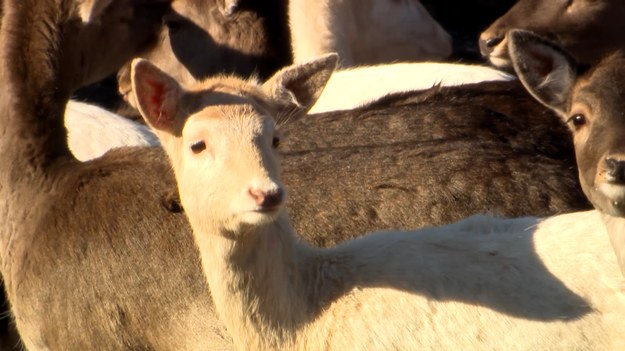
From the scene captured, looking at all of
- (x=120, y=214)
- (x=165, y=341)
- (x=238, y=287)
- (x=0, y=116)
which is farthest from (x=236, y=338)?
(x=0, y=116)

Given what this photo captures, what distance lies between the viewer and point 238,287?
597cm

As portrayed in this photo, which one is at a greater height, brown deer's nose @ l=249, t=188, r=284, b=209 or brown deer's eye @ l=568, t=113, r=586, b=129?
brown deer's nose @ l=249, t=188, r=284, b=209

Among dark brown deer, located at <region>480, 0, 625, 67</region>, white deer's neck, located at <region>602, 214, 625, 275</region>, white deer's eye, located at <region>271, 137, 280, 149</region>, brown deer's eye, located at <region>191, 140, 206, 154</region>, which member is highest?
brown deer's eye, located at <region>191, 140, 206, 154</region>

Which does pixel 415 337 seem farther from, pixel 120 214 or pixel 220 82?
pixel 120 214

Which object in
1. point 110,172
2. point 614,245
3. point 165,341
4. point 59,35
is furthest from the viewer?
point 59,35

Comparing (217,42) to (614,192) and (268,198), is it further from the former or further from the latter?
(614,192)

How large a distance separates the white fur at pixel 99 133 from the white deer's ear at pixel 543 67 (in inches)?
128

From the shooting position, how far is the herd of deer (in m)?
5.83

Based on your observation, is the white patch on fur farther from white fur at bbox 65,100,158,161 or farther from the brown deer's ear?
white fur at bbox 65,100,158,161

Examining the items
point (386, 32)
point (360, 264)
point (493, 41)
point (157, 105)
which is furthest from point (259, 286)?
point (386, 32)

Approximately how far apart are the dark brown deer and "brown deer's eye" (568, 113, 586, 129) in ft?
12.5

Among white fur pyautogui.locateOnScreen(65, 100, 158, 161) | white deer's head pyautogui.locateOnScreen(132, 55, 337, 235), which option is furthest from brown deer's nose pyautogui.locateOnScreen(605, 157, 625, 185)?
white fur pyautogui.locateOnScreen(65, 100, 158, 161)

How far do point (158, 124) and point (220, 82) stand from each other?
0.33 metres

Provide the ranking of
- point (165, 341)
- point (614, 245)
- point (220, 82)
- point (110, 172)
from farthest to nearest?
point (110, 172) < point (165, 341) < point (220, 82) < point (614, 245)
